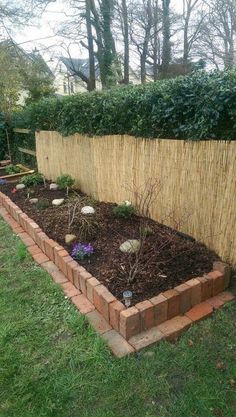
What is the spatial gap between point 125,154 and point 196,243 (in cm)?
161

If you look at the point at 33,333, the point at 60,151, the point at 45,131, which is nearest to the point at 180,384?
the point at 33,333

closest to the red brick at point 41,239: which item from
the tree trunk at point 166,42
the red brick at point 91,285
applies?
the red brick at point 91,285

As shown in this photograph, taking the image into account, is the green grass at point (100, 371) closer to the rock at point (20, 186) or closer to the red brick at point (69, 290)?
the red brick at point (69, 290)

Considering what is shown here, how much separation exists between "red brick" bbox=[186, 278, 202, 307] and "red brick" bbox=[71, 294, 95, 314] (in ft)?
2.66

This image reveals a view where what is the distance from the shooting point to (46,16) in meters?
12.8

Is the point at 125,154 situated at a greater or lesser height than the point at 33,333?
A: greater

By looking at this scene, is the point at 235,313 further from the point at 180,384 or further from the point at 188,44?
the point at 188,44

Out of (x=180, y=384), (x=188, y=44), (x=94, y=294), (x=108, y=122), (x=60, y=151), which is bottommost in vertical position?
(x=180, y=384)

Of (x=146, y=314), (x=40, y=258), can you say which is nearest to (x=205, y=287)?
(x=146, y=314)

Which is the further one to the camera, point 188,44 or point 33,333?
point 188,44

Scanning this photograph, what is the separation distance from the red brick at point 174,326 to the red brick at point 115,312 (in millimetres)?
318

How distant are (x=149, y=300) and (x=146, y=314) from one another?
0.12 metres

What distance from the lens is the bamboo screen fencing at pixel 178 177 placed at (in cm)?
266

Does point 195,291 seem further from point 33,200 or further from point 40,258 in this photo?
point 33,200
